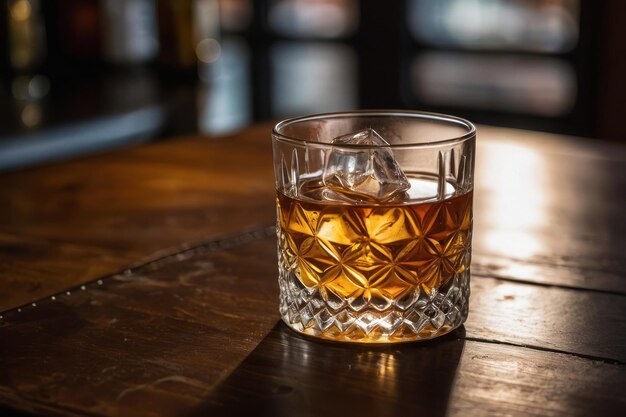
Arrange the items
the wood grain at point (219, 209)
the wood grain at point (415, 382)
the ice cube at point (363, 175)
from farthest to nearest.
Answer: the wood grain at point (219, 209) → the ice cube at point (363, 175) → the wood grain at point (415, 382)

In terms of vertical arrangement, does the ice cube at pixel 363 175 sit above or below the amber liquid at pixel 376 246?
above

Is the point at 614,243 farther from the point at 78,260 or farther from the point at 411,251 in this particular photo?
the point at 78,260

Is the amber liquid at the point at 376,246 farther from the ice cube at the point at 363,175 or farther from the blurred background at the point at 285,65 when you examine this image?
the blurred background at the point at 285,65

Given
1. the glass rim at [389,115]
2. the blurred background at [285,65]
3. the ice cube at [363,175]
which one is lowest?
the blurred background at [285,65]

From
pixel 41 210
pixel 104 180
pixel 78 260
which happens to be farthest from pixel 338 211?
pixel 104 180

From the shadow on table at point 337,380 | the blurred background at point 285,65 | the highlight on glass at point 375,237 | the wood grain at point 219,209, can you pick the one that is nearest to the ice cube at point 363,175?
the highlight on glass at point 375,237

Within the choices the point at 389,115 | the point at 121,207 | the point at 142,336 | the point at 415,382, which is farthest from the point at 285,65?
the point at 415,382

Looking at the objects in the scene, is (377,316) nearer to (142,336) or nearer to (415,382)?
(415,382)

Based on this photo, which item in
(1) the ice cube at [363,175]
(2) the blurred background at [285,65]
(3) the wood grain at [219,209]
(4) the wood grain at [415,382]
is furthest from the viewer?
(2) the blurred background at [285,65]

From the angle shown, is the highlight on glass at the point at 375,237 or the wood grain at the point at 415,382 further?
the highlight on glass at the point at 375,237
